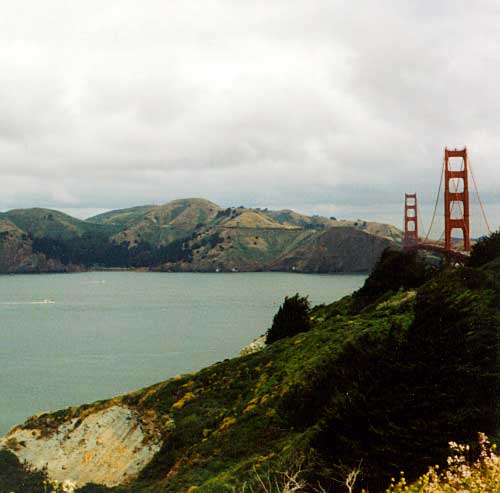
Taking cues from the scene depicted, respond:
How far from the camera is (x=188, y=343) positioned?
76.2m

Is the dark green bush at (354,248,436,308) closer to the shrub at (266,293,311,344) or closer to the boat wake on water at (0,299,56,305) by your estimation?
the shrub at (266,293,311,344)

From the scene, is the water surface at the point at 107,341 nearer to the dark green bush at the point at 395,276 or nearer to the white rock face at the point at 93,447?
the white rock face at the point at 93,447

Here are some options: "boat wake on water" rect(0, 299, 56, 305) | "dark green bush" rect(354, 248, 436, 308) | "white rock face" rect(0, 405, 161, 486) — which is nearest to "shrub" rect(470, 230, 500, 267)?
"dark green bush" rect(354, 248, 436, 308)

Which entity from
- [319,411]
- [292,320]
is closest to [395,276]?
[292,320]

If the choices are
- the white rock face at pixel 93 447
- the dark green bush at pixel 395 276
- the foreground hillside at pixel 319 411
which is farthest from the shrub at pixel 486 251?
the white rock face at pixel 93 447

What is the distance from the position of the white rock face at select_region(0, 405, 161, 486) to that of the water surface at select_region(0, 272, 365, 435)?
13045 mm

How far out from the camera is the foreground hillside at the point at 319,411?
11.4m

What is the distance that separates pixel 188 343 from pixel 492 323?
65.6 meters

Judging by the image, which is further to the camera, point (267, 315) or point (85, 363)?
point (267, 315)

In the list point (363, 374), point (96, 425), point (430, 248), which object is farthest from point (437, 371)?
point (430, 248)

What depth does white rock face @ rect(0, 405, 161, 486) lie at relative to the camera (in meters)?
25.8

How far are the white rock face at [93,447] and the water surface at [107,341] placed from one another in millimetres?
13045

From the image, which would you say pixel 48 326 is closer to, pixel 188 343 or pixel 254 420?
pixel 188 343

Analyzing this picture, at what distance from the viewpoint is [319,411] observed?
648 inches
